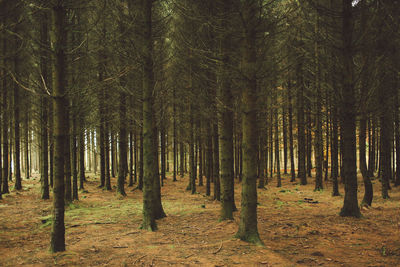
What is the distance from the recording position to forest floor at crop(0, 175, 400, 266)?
525cm

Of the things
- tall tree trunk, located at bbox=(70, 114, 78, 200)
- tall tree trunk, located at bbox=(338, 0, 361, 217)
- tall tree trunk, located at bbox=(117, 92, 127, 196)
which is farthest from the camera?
tall tree trunk, located at bbox=(117, 92, 127, 196)

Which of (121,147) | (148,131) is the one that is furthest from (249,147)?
(121,147)

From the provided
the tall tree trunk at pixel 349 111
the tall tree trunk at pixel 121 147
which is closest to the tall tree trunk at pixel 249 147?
the tall tree trunk at pixel 349 111

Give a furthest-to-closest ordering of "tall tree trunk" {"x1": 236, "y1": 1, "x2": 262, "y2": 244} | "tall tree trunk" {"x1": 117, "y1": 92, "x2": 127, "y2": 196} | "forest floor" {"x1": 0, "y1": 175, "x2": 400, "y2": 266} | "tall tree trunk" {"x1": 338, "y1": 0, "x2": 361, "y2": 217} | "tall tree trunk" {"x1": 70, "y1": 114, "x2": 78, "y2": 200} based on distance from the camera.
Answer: "tall tree trunk" {"x1": 117, "y1": 92, "x2": 127, "y2": 196}
"tall tree trunk" {"x1": 70, "y1": 114, "x2": 78, "y2": 200}
"tall tree trunk" {"x1": 338, "y1": 0, "x2": 361, "y2": 217}
"tall tree trunk" {"x1": 236, "y1": 1, "x2": 262, "y2": 244}
"forest floor" {"x1": 0, "y1": 175, "x2": 400, "y2": 266}

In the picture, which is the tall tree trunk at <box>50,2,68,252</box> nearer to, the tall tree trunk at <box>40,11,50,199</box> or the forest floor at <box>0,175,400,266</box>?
the forest floor at <box>0,175,400,266</box>

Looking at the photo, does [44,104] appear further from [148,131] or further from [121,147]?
[148,131]

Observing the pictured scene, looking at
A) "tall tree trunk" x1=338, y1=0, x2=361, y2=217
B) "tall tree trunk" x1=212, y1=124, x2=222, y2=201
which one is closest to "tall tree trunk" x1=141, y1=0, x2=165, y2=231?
"tall tree trunk" x1=212, y1=124, x2=222, y2=201

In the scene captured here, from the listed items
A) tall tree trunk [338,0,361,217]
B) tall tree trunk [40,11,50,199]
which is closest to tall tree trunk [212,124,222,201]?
tall tree trunk [338,0,361,217]

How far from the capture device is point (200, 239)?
6.66m

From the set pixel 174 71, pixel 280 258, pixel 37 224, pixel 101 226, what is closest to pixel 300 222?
pixel 280 258

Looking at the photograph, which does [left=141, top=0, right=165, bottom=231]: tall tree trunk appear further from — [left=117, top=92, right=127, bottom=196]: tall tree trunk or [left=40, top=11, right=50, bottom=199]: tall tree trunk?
[left=117, top=92, right=127, bottom=196]: tall tree trunk

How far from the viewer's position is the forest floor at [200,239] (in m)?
5.25

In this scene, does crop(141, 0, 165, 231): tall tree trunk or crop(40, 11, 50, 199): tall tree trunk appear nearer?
crop(141, 0, 165, 231): tall tree trunk

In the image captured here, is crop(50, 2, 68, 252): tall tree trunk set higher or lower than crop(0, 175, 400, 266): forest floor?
higher
